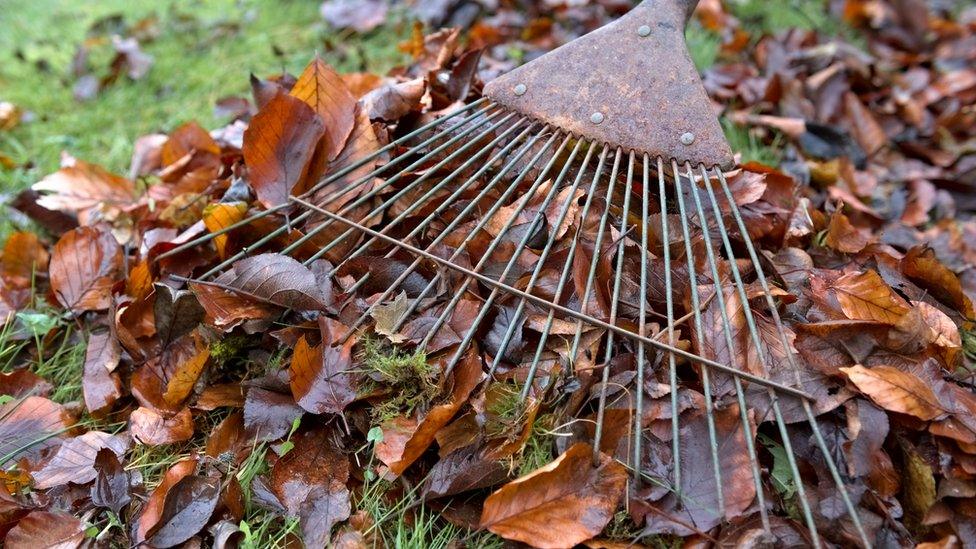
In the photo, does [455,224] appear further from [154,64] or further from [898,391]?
[154,64]

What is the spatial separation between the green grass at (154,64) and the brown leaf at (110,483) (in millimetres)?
1177

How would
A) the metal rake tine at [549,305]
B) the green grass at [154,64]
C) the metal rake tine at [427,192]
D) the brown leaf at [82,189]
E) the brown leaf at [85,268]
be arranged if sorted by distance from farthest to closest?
1. the green grass at [154,64]
2. the brown leaf at [82,189]
3. the brown leaf at [85,268]
4. the metal rake tine at [427,192]
5. the metal rake tine at [549,305]

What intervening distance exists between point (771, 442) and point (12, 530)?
4.24ft

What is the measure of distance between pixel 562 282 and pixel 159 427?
810 millimetres

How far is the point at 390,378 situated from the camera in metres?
1.27

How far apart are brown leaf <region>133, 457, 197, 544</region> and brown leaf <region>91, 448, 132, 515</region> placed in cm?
5

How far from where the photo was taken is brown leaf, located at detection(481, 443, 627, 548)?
1.12 meters

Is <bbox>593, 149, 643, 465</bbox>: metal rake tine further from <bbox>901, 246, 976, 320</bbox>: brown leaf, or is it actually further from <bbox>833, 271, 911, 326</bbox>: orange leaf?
<bbox>901, 246, 976, 320</bbox>: brown leaf

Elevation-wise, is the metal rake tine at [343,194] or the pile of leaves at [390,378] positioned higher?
the metal rake tine at [343,194]

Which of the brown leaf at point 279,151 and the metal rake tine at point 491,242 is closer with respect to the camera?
the metal rake tine at point 491,242

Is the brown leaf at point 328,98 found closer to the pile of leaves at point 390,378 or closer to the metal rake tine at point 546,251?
the pile of leaves at point 390,378

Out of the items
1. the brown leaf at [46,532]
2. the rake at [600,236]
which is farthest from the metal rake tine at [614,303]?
the brown leaf at [46,532]

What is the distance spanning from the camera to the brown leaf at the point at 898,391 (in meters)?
1.18

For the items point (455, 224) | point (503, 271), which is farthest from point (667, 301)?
point (455, 224)
